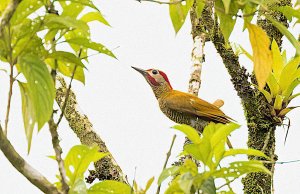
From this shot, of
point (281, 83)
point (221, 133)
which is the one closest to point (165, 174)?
point (221, 133)

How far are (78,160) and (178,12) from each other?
43 centimetres

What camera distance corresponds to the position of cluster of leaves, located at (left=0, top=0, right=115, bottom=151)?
4.08 ft

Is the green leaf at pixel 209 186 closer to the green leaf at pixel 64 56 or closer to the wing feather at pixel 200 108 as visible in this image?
the green leaf at pixel 64 56

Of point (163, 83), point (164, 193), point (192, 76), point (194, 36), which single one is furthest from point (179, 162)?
point (164, 193)

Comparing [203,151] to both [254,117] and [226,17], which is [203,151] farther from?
[254,117]

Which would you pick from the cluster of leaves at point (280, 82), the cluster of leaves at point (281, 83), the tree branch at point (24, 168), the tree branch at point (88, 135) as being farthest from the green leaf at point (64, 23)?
the cluster of leaves at point (281, 83)

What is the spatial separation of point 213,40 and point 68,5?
5.58ft

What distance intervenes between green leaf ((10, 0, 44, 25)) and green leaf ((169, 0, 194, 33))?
0.37m

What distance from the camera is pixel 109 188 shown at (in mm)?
1510

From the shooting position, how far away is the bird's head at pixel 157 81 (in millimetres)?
3740

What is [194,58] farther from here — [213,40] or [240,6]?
[240,6]

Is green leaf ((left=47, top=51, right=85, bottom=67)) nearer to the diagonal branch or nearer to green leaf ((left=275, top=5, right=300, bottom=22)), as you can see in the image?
the diagonal branch

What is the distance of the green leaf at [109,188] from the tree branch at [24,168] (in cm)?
12

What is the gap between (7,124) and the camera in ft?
4.46
